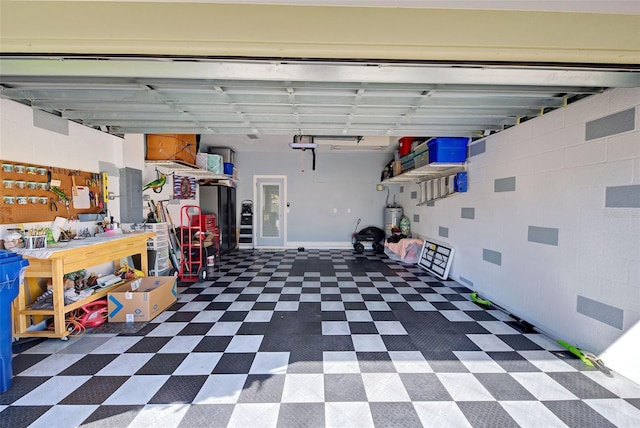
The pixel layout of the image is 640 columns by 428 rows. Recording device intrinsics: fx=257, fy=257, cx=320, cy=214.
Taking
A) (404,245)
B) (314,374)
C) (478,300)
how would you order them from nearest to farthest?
(314,374) → (478,300) → (404,245)

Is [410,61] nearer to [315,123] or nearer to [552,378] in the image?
[315,123]

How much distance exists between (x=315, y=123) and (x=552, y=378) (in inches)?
131

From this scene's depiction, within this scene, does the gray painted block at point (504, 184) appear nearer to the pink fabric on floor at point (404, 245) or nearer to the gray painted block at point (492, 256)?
the gray painted block at point (492, 256)

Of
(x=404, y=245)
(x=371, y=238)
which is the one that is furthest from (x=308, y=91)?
(x=371, y=238)

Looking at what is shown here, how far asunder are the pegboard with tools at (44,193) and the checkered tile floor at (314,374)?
4.21 ft

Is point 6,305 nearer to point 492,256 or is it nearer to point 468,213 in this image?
point 492,256

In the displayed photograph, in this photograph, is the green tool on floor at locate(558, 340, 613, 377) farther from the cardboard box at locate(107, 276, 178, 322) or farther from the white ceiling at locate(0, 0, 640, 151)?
the cardboard box at locate(107, 276, 178, 322)

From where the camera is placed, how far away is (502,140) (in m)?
3.37

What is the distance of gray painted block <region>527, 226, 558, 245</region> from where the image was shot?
2609mm

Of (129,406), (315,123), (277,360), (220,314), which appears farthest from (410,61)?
(220,314)

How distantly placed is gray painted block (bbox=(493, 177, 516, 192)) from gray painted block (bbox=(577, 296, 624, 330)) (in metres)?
1.38

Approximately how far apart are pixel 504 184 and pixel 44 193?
536cm

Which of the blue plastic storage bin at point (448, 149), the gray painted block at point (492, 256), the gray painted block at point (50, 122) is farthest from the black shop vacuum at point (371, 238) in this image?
the gray painted block at point (50, 122)

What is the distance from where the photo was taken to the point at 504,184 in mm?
3324
